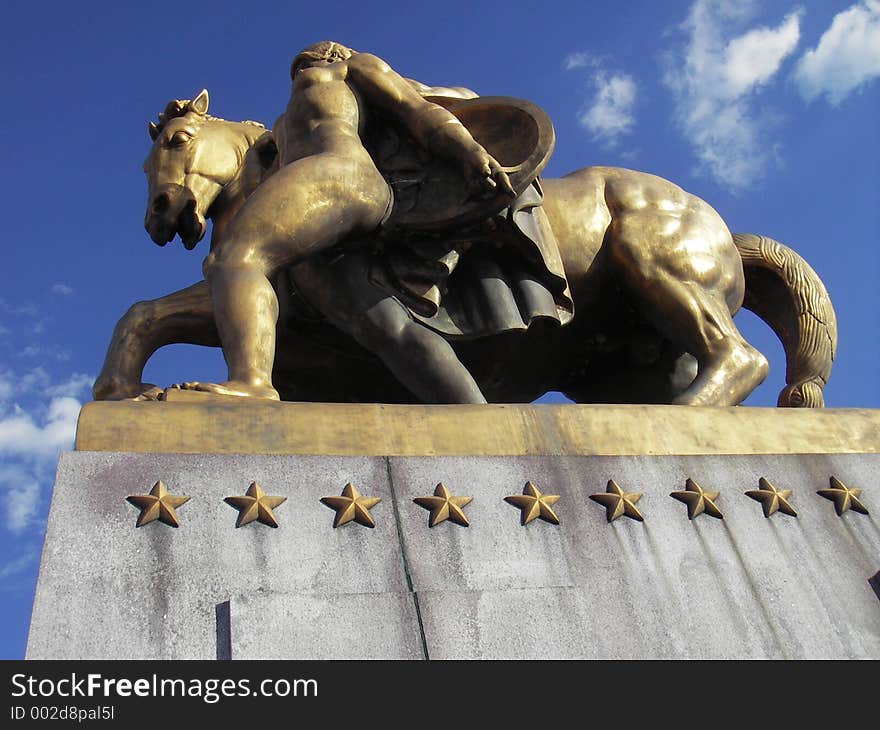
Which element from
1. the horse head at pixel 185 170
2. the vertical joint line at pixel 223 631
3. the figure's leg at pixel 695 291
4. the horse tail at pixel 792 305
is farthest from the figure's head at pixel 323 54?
the vertical joint line at pixel 223 631

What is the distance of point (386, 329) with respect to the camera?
5152 millimetres

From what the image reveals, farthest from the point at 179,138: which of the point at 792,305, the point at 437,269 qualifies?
the point at 792,305

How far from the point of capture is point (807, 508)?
414 cm

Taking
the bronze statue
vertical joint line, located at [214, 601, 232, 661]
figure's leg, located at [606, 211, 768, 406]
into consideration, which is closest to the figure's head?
the bronze statue

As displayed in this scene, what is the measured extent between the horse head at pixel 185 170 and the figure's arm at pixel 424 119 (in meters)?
1.10

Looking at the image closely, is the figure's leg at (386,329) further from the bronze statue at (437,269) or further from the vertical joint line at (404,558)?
the vertical joint line at (404,558)

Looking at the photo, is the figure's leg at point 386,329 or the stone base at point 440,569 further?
the figure's leg at point 386,329

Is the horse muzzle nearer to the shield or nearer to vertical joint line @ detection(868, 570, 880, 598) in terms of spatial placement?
the shield

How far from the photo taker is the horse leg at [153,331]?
18.4 ft

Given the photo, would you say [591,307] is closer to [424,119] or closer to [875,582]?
[424,119]

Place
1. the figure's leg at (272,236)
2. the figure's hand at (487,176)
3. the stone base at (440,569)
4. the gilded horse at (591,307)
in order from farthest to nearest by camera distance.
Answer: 1. the gilded horse at (591,307)
2. the figure's hand at (487,176)
3. the figure's leg at (272,236)
4. the stone base at (440,569)

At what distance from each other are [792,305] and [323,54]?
2.79 metres
